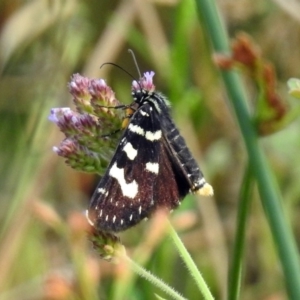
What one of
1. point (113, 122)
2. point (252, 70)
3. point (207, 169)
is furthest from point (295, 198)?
point (252, 70)

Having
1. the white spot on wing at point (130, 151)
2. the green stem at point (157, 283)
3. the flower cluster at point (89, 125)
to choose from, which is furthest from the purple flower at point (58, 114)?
the green stem at point (157, 283)

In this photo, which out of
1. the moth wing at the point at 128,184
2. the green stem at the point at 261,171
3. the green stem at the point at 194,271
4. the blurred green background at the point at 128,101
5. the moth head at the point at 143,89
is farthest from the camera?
the blurred green background at the point at 128,101

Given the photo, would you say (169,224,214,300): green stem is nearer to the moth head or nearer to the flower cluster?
the flower cluster

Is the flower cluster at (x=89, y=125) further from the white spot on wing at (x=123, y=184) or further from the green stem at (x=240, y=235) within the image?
the green stem at (x=240, y=235)

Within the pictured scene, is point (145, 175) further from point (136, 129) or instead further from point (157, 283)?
point (157, 283)

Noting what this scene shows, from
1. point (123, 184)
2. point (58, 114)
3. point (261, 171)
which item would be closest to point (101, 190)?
point (123, 184)

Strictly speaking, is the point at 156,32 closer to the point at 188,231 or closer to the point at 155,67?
the point at 155,67
